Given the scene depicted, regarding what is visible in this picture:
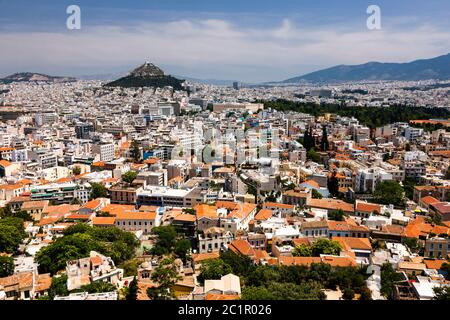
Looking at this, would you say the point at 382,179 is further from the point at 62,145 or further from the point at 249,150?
the point at 62,145

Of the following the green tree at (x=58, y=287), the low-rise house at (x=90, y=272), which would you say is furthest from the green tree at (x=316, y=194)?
the green tree at (x=58, y=287)

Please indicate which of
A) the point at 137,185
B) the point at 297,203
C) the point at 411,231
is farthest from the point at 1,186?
the point at 411,231

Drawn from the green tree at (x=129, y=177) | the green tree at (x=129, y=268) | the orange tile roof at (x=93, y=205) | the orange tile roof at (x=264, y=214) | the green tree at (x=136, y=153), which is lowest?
the green tree at (x=129, y=268)

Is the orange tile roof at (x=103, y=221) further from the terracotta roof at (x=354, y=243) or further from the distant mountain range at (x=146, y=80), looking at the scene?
the distant mountain range at (x=146, y=80)

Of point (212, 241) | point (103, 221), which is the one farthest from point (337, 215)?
point (103, 221)

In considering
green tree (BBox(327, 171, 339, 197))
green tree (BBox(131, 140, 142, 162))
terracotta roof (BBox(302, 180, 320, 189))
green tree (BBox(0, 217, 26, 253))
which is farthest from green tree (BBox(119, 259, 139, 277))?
green tree (BBox(131, 140, 142, 162))
